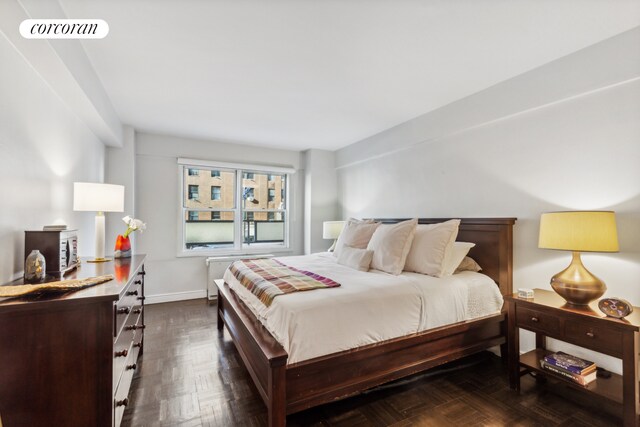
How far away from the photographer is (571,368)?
6.18 ft

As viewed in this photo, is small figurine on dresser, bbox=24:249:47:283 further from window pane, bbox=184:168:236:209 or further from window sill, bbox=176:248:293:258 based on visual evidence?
window pane, bbox=184:168:236:209

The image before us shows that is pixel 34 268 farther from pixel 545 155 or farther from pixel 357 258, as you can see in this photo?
pixel 545 155

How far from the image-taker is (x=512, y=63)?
2344 mm

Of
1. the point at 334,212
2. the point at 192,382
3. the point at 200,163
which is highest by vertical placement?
the point at 200,163

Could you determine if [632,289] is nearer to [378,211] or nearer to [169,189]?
[378,211]

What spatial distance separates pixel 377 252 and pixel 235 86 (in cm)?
211

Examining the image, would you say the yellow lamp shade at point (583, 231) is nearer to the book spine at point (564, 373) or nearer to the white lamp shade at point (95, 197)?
the book spine at point (564, 373)

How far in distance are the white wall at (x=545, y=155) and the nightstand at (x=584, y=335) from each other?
341mm

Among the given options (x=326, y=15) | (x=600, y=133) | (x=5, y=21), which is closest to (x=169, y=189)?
(x=5, y=21)

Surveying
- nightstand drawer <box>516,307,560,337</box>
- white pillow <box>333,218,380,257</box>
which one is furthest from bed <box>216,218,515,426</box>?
white pillow <box>333,218,380,257</box>

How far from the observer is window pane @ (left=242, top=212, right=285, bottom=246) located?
511 cm

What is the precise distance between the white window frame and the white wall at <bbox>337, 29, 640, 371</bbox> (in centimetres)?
247

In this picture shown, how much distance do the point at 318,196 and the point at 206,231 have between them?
2020 millimetres

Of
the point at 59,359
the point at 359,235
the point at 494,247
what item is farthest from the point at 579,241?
the point at 59,359
